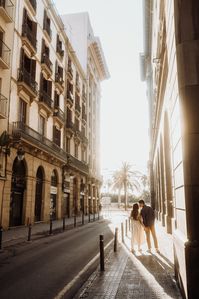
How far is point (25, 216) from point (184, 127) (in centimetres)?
1763

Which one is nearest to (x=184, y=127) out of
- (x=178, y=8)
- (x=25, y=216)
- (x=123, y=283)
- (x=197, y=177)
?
(x=197, y=177)

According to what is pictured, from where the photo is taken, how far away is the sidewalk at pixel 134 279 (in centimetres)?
529

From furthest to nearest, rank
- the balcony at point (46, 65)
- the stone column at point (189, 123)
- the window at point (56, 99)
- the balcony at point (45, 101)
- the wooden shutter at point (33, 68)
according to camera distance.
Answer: the window at point (56, 99) < the balcony at point (46, 65) < the balcony at point (45, 101) < the wooden shutter at point (33, 68) < the stone column at point (189, 123)

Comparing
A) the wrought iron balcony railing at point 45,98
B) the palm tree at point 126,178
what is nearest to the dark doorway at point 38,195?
the wrought iron balcony railing at point 45,98

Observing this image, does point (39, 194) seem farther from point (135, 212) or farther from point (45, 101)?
point (135, 212)

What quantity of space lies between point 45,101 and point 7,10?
24.6ft

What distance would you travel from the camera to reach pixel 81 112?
3972cm

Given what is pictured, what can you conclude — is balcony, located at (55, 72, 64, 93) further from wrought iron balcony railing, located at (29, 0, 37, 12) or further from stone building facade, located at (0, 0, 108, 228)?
wrought iron balcony railing, located at (29, 0, 37, 12)

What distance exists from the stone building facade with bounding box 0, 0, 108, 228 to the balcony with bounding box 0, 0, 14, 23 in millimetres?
445

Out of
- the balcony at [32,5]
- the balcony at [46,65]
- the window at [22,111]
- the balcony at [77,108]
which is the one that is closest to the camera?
the window at [22,111]

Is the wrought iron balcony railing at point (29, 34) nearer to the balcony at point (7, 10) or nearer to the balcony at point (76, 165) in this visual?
the balcony at point (7, 10)

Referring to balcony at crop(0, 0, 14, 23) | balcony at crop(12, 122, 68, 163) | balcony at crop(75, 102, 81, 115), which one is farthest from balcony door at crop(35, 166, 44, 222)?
balcony at crop(75, 102, 81, 115)

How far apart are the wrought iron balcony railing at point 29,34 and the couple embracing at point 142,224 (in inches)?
635

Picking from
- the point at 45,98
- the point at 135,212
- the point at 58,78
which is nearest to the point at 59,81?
the point at 58,78
